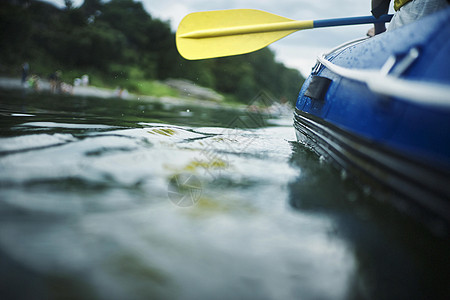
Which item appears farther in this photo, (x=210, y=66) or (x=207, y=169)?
(x=210, y=66)

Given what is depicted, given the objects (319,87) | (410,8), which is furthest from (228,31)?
(410,8)

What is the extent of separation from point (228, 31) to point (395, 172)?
9.60 feet

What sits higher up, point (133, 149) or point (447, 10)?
point (447, 10)

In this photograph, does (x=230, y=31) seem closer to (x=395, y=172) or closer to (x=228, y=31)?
(x=228, y=31)

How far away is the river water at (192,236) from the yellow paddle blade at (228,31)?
2.47 m

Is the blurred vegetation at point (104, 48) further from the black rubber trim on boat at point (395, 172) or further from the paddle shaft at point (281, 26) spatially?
the black rubber trim on boat at point (395, 172)

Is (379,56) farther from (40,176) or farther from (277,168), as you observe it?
(40,176)

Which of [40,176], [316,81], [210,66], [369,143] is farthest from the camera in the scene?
[210,66]

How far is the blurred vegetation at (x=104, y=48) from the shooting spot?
72.0 feet

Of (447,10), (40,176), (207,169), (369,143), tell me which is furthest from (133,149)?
(447,10)

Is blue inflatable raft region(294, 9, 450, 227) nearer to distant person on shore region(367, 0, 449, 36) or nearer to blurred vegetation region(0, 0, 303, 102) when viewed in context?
distant person on shore region(367, 0, 449, 36)

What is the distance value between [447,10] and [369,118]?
560mm

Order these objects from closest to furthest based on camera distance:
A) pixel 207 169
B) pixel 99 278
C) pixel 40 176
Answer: pixel 99 278
pixel 40 176
pixel 207 169

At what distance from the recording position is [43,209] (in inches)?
37.7
